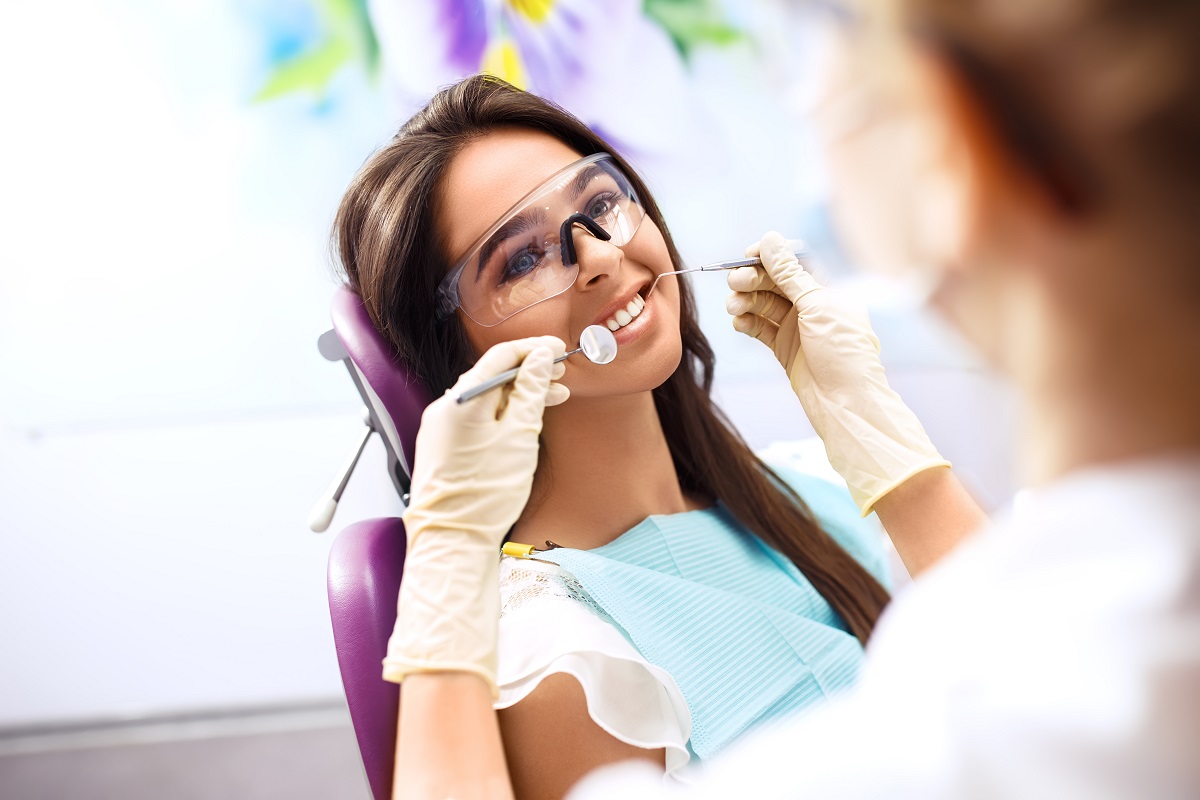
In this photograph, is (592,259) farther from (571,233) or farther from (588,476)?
(588,476)

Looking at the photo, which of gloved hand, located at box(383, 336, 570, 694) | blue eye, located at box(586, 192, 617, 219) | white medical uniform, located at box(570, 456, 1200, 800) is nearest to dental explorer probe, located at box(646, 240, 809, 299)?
blue eye, located at box(586, 192, 617, 219)

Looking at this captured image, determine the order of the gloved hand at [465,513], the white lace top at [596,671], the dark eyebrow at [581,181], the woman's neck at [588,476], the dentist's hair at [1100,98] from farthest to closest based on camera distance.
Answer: the woman's neck at [588,476], the dark eyebrow at [581,181], the white lace top at [596,671], the gloved hand at [465,513], the dentist's hair at [1100,98]

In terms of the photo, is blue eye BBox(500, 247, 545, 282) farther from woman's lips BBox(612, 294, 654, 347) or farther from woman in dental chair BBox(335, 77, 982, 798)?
woman's lips BBox(612, 294, 654, 347)

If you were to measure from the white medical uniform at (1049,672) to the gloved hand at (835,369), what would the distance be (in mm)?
649

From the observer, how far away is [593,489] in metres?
1.47

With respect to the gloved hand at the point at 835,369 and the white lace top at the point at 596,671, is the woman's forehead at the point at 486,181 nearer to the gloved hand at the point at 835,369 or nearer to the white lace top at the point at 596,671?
the gloved hand at the point at 835,369

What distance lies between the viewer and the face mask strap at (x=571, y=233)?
1.28 meters

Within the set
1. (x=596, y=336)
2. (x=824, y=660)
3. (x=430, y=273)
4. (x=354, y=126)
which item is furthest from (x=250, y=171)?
(x=824, y=660)

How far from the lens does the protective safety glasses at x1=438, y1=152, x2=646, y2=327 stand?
1.28 m

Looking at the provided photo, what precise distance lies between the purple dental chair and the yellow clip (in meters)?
0.15

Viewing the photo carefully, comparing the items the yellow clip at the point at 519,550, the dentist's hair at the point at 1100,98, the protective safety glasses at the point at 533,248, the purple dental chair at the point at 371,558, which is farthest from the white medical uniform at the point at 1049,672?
the protective safety glasses at the point at 533,248

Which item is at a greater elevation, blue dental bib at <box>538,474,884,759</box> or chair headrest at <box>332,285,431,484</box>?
chair headrest at <box>332,285,431,484</box>

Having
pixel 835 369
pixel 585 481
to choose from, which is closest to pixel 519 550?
pixel 585 481

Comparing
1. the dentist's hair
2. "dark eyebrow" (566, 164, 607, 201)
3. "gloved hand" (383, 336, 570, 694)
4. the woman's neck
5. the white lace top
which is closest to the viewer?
the dentist's hair
